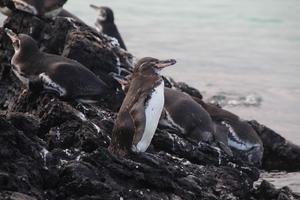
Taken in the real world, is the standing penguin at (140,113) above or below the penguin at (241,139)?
above

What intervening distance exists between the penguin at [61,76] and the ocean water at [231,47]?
8.12ft

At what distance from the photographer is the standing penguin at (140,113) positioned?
23.3 feet

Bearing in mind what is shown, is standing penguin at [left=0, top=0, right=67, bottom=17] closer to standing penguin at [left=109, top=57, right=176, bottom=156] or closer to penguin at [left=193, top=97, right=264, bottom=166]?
penguin at [left=193, top=97, right=264, bottom=166]

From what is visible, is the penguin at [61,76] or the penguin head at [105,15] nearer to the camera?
the penguin at [61,76]

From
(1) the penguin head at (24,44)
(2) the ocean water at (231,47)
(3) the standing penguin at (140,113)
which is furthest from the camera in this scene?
(2) the ocean water at (231,47)

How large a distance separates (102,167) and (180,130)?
287 centimetres

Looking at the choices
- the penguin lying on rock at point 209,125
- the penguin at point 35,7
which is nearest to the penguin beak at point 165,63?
the penguin lying on rock at point 209,125

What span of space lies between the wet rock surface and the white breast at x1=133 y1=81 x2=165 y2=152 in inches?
5.1

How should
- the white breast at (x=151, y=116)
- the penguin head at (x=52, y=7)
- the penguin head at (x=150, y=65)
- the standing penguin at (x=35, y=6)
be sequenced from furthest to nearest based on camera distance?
the penguin head at (x=52, y=7) → the standing penguin at (x=35, y=6) → the penguin head at (x=150, y=65) → the white breast at (x=151, y=116)

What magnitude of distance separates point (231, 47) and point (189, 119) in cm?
1249

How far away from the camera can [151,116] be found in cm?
743

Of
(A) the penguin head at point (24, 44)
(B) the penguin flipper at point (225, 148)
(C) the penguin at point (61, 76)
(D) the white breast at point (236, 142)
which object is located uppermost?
(A) the penguin head at point (24, 44)

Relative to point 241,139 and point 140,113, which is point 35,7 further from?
point 140,113

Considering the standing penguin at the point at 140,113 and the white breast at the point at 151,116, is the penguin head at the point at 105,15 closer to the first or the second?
the standing penguin at the point at 140,113
